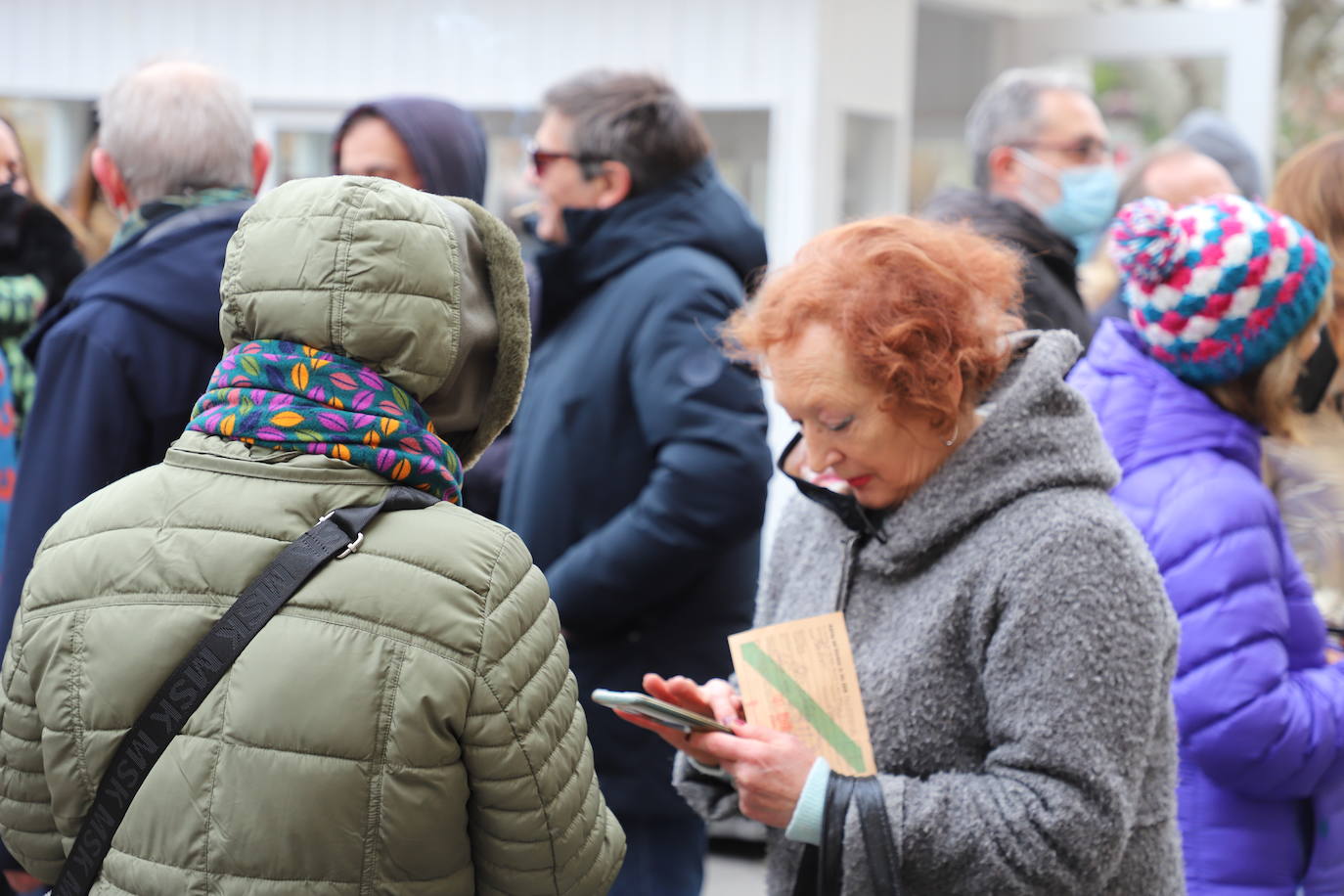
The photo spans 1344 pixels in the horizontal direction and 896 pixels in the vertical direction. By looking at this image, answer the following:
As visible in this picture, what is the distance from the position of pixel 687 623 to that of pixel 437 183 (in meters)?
1.24

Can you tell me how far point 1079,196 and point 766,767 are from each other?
9.84 feet

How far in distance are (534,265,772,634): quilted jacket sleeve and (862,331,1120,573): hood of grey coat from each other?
1.06 m

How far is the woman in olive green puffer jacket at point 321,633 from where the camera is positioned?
1466 millimetres

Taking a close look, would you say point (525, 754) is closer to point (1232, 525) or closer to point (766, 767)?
point (766, 767)

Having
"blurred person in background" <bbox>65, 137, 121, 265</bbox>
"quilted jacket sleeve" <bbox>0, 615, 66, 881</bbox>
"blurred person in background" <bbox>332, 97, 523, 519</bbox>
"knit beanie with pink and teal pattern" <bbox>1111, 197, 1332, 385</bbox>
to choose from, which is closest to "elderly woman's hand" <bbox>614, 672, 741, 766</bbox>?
"quilted jacket sleeve" <bbox>0, 615, 66, 881</bbox>

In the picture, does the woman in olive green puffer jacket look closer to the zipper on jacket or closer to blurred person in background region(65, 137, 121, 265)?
the zipper on jacket

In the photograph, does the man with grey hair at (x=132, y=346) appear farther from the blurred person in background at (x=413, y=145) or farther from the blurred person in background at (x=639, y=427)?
the blurred person in background at (x=639, y=427)

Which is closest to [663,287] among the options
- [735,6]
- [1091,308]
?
[1091,308]

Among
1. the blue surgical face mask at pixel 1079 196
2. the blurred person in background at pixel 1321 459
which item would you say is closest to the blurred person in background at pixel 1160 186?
the blue surgical face mask at pixel 1079 196

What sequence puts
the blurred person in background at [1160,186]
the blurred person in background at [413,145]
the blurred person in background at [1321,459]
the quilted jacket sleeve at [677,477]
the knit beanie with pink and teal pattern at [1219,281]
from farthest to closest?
the blurred person in background at [1160,186] < the blurred person in background at [413,145] < the quilted jacket sleeve at [677,477] < the blurred person in background at [1321,459] < the knit beanie with pink and teal pattern at [1219,281]

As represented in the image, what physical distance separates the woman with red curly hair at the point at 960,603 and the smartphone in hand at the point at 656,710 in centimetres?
3

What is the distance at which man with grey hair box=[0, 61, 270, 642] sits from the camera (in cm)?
247

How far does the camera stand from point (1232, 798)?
92.1 inches

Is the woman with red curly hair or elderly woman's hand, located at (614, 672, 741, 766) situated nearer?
the woman with red curly hair
